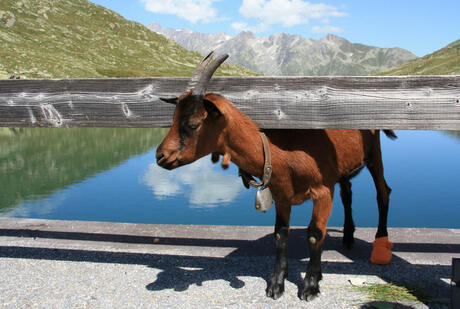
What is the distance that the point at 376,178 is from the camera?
5.03m

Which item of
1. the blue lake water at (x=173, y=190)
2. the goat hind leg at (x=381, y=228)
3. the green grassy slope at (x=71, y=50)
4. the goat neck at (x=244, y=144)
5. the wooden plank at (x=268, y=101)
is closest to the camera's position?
the goat neck at (x=244, y=144)

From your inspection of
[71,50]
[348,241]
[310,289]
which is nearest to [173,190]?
[348,241]

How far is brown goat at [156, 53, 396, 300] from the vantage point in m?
3.39

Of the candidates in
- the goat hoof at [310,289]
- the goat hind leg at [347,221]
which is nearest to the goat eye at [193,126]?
the goat hoof at [310,289]

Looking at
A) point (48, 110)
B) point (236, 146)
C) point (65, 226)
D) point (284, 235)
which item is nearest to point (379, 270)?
point (284, 235)

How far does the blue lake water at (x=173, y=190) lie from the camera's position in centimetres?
1525

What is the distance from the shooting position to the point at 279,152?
390 centimetres

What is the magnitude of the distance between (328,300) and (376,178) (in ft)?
6.00

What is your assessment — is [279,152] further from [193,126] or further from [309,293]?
[309,293]

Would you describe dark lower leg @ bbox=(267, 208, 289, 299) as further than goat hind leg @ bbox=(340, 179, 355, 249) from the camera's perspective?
No

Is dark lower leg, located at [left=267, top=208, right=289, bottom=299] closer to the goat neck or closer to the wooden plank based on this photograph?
the goat neck

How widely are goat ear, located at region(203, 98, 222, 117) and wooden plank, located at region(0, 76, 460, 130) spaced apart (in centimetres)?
69

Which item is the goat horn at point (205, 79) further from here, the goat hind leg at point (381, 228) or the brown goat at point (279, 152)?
the goat hind leg at point (381, 228)

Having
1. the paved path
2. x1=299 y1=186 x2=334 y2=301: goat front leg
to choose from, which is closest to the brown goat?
x1=299 y1=186 x2=334 y2=301: goat front leg
